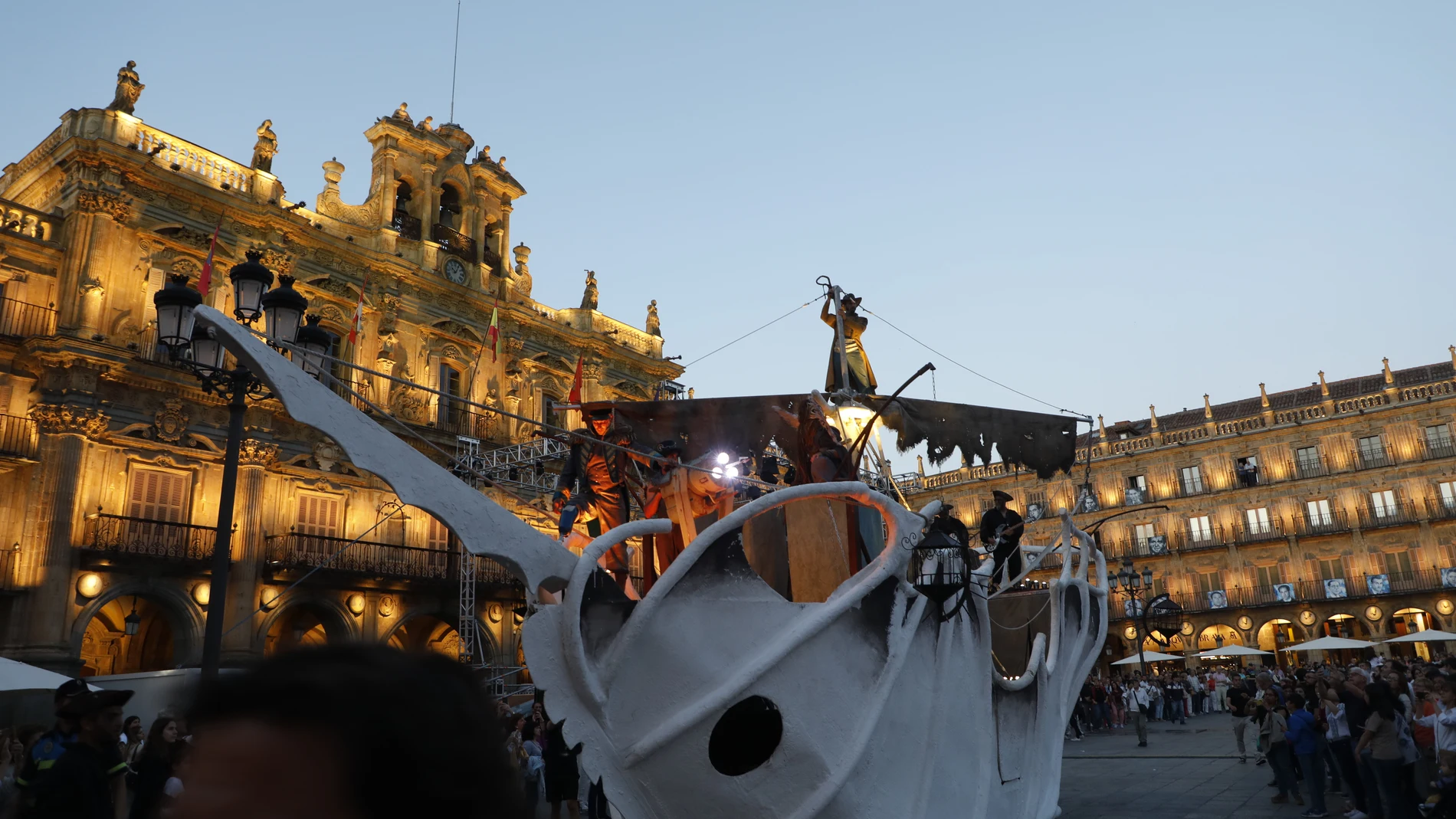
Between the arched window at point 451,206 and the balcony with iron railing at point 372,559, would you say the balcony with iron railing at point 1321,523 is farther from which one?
the arched window at point 451,206

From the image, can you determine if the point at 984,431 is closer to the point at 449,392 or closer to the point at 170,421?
the point at 170,421

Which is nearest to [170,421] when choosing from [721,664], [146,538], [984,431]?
[146,538]

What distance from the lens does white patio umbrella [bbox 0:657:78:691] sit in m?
9.39

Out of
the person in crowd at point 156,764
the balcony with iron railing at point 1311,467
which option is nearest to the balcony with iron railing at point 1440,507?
the balcony with iron railing at point 1311,467

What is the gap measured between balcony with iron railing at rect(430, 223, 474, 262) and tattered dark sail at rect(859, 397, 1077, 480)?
62.9 ft

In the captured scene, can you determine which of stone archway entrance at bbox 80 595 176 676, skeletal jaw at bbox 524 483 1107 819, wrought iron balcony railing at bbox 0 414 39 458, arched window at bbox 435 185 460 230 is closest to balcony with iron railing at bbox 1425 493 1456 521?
arched window at bbox 435 185 460 230

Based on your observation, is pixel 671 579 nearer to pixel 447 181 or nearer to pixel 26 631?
pixel 26 631

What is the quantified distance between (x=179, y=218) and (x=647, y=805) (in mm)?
20995

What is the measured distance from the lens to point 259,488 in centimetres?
2186

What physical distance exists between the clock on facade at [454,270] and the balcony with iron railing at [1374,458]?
38.2 meters

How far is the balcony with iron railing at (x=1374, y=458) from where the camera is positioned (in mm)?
41000

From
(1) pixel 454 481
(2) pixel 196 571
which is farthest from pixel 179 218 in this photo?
(1) pixel 454 481

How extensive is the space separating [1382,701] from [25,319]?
77.5 ft

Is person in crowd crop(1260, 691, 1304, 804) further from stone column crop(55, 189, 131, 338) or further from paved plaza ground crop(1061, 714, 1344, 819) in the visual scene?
stone column crop(55, 189, 131, 338)
